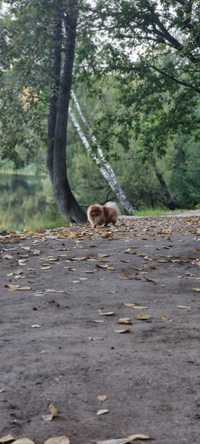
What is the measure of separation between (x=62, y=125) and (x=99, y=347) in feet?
38.0

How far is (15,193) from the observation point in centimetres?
4219

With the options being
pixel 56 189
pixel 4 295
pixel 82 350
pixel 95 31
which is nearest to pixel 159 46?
pixel 95 31

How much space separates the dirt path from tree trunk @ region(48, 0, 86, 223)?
765 centimetres

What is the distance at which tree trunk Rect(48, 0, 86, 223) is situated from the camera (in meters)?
14.6

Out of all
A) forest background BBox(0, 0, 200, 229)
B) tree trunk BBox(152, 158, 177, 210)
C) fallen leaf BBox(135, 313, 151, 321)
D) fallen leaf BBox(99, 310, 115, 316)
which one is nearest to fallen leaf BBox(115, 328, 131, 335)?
fallen leaf BBox(135, 313, 151, 321)

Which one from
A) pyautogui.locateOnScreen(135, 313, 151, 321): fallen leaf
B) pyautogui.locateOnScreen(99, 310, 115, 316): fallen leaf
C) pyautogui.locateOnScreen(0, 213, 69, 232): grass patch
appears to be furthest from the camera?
pyautogui.locateOnScreen(0, 213, 69, 232): grass patch

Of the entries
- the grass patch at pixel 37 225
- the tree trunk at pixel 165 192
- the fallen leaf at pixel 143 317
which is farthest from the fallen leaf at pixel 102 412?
the tree trunk at pixel 165 192

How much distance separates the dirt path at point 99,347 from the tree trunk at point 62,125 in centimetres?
765

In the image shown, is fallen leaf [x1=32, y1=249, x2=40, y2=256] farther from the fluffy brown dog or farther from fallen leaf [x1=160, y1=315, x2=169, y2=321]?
the fluffy brown dog

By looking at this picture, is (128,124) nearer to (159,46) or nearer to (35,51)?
(159,46)

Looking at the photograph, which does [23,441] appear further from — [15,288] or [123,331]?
[15,288]

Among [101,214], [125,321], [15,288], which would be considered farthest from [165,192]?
[125,321]

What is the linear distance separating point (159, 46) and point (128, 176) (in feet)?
58.2

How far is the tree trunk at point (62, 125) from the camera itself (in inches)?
574
